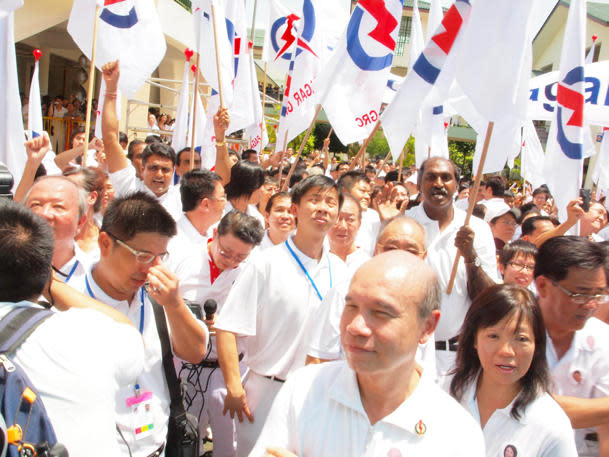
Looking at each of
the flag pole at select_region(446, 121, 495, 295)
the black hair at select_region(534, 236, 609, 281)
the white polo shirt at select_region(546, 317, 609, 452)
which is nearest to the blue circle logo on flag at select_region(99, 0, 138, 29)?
the flag pole at select_region(446, 121, 495, 295)

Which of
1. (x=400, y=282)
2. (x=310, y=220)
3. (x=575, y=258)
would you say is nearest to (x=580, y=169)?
(x=575, y=258)

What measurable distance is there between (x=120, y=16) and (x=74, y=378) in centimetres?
421

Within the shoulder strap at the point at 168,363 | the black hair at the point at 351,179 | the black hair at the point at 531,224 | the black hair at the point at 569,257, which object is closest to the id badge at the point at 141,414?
the shoulder strap at the point at 168,363

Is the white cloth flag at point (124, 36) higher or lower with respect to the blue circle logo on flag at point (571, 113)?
higher

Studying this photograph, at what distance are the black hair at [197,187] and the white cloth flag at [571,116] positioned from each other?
2.56m

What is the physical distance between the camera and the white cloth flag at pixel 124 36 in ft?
15.4

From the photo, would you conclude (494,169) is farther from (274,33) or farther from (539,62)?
(539,62)

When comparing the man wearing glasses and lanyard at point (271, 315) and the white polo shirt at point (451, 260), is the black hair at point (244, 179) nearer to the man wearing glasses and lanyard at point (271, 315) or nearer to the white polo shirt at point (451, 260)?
the white polo shirt at point (451, 260)

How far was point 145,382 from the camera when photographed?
2012 millimetres

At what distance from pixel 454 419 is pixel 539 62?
3086 cm

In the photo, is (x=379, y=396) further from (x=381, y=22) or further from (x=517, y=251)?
(x=381, y=22)

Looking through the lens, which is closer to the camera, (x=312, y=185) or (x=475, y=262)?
(x=312, y=185)

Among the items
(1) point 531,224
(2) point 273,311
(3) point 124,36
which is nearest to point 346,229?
(2) point 273,311

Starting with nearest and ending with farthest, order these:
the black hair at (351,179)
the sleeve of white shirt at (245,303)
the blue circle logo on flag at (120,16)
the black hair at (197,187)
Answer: the sleeve of white shirt at (245,303)
the black hair at (197,187)
the blue circle logo on flag at (120,16)
the black hair at (351,179)
